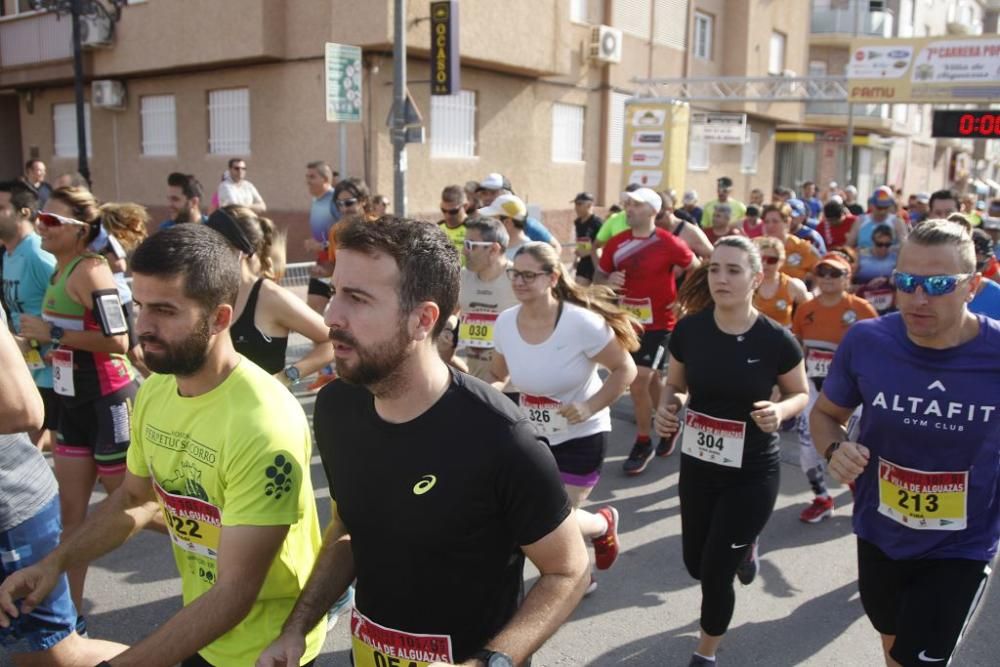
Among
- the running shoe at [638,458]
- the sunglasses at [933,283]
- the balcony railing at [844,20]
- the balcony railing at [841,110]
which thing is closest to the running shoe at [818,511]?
the running shoe at [638,458]

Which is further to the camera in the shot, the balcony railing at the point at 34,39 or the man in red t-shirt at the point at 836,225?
the balcony railing at the point at 34,39

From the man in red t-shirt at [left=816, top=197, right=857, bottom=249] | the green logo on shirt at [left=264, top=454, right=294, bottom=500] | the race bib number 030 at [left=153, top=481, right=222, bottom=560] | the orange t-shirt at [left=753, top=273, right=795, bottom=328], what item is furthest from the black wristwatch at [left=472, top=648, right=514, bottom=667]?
the man in red t-shirt at [left=816, top=197, right=857, bottom=249]

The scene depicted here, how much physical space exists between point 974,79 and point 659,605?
21.1m

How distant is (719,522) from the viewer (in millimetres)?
3711

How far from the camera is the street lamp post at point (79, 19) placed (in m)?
16.1

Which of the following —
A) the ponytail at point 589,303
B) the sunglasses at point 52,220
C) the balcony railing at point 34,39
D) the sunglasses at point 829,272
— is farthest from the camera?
the balcony railing at point 34,39

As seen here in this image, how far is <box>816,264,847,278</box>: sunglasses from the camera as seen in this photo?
19.5 ft

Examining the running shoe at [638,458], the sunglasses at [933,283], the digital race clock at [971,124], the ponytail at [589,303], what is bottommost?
the running shoe at [638,458]

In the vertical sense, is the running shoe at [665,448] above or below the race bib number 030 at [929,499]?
below

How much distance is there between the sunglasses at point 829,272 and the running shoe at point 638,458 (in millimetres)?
1741

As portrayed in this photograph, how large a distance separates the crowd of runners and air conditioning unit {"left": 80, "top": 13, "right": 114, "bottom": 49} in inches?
577

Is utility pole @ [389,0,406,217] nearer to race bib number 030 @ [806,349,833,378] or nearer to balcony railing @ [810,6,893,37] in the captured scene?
race bib number 030 @ [806,349,833,378]

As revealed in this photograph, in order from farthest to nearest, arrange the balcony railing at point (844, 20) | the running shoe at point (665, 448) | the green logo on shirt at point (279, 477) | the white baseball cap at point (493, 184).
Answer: the balcony railing at point (844, 20) < the white baseball cap at point (493, 184) < the running shoe at point (665, 448) < the green logo on shirt at point (279, 477)

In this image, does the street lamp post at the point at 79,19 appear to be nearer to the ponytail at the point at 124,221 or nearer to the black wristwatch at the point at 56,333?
the ponytail at the point at 124,221
